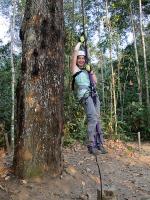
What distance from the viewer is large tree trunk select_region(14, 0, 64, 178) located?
5.18 m

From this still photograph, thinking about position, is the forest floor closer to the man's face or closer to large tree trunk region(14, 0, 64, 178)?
large tree trunk region(14, 0, 64, 178)

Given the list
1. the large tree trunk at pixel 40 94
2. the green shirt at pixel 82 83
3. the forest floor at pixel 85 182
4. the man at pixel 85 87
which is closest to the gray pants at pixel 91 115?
the man at pixel 85 87

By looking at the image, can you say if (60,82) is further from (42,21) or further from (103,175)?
(103,175)

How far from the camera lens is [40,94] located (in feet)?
17.2

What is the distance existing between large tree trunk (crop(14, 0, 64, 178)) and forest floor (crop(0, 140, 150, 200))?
18cm

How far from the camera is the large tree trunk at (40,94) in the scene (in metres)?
5.18

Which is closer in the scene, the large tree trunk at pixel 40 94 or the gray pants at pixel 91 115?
the large tree trunk at pixel 40 94

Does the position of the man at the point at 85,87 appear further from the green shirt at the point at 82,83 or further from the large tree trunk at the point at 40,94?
the large tree trunk at the point at 40,94

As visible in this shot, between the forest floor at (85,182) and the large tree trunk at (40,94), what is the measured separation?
0.60ft

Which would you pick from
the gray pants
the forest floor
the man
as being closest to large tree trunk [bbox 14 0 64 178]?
the forest floor

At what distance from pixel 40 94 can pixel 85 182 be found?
145cm

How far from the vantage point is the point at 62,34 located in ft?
18.1

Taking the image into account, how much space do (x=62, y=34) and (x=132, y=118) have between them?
10107mm

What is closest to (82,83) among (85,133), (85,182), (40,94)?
(40,94)
